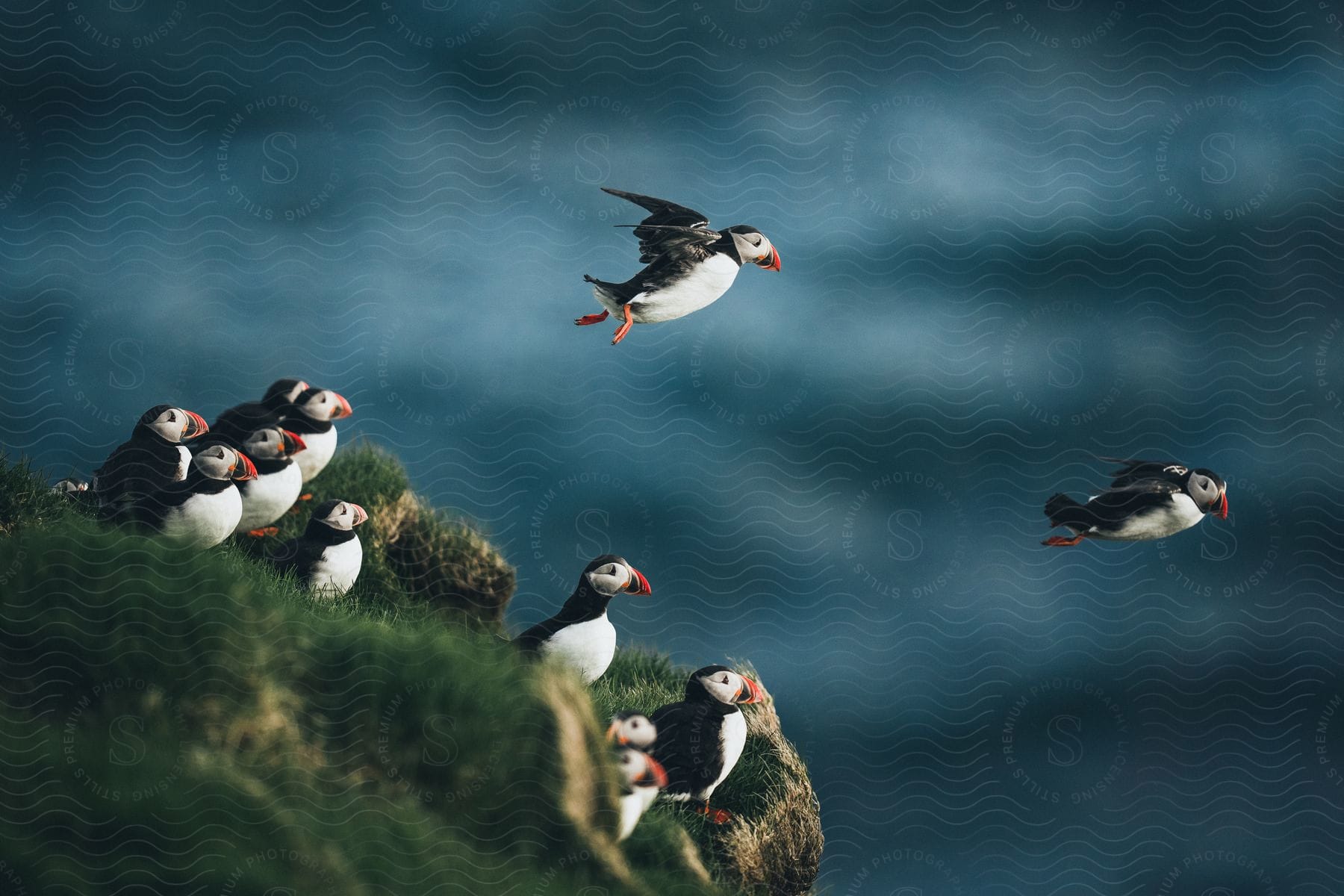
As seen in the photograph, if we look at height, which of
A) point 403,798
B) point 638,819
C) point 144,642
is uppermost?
point 144,642

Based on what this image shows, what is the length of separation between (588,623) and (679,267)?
2.15 m

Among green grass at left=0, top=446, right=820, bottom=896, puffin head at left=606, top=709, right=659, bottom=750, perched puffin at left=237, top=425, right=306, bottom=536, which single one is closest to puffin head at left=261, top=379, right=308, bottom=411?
perched puffin at left=237, top=425, right=306, bottom=536

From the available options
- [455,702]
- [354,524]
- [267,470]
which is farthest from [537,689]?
[267,470]

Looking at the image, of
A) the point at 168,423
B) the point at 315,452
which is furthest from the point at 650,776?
the point at 315,452

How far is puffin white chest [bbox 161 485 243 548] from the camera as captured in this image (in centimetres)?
784

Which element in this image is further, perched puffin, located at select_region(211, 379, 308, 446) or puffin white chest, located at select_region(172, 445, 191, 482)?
perched puffin, located at select_region(211, 379, 308, 446)

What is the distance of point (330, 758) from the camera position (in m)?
6.81

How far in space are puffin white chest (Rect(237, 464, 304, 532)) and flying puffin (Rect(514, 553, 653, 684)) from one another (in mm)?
1964

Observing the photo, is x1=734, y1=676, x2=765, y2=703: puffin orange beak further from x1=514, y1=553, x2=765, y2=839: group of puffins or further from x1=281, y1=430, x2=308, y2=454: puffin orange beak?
x1=281, y1=430, x2=308, y2=454: puffin orange beak

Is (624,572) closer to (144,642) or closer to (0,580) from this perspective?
(144,642)

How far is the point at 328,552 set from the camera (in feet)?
28.1

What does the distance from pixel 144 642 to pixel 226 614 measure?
0.41 meters

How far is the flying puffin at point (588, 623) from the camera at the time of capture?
7.96 metres

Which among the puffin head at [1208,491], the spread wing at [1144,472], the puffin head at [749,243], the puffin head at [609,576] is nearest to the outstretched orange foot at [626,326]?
the puffin head at [749,243]
